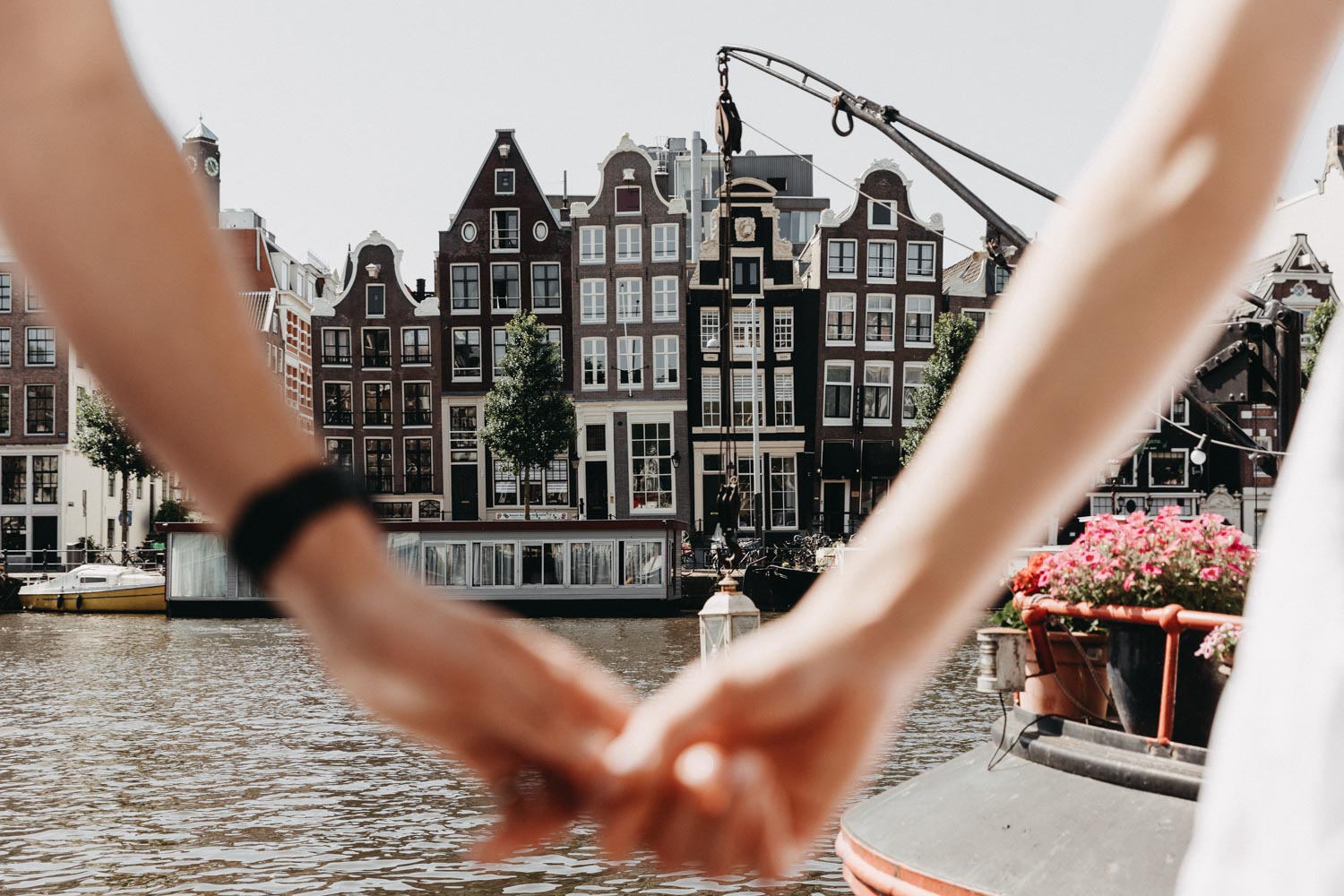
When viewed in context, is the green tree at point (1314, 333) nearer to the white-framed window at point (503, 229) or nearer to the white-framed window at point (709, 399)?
the white-framed window at point (709, 399)

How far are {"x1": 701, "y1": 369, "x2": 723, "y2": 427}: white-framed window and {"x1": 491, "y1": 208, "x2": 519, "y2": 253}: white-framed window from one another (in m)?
6.69

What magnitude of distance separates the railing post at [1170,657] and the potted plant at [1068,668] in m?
0.59

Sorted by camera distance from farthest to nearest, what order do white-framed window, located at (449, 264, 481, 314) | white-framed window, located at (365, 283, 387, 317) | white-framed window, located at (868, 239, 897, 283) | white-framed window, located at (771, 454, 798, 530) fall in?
white-framed window, located at (365, 283, 387, 317) < white-framed window, located at (449, 264, 481, 314) < white-framed window, located at (868, 239, 897, 283) < white-framed window, located at (771, 454, 798, 530)

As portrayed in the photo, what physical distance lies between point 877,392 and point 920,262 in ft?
12.9

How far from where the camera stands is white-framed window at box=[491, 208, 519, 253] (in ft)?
141

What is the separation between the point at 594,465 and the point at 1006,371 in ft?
138

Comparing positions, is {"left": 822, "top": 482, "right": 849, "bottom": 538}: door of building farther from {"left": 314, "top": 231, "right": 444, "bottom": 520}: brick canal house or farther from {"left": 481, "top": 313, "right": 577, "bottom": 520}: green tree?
{"left": 314, "top": 231, "right": 444, "bottom": 520}: brick canal house

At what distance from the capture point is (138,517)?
159 feet

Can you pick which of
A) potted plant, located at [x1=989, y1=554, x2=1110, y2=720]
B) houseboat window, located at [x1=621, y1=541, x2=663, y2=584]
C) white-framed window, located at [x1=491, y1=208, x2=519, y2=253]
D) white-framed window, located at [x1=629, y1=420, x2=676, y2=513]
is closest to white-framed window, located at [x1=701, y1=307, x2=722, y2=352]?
white-framed window, located at [x1=629, y1=420, x2=676, y2=513]

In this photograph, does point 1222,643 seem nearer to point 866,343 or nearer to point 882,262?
point 866,343

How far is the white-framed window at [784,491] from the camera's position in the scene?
41.5m

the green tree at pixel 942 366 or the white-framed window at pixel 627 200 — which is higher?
the white-framed window at pixel 627 200

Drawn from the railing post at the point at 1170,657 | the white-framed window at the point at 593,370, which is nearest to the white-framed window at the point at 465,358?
the white-framed window at the point at 593,370

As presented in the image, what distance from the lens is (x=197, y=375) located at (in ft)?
2.06
